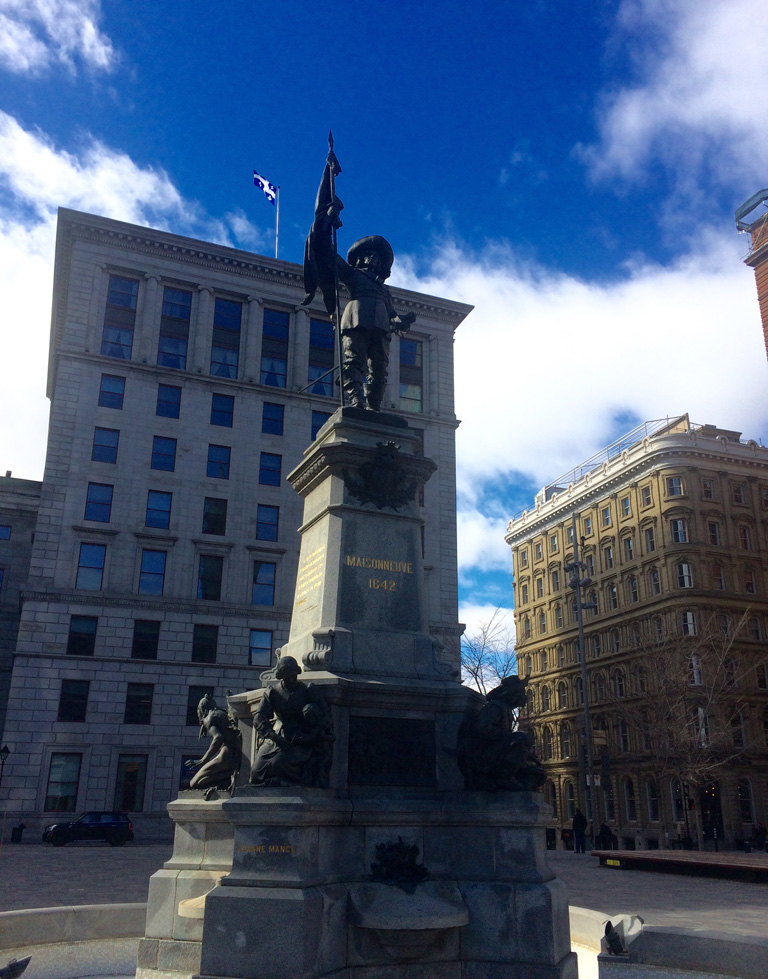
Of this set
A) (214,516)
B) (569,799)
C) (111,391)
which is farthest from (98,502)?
(569,799)

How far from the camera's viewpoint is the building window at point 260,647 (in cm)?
4916

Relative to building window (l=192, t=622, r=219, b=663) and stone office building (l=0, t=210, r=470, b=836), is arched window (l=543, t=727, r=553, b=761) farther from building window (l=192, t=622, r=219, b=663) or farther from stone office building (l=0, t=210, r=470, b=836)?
building window (l=192, t=622, r=219, b=663)

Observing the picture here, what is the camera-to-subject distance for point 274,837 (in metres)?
7.89

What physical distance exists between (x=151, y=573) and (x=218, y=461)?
820cm

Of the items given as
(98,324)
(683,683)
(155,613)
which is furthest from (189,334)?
(683,683)

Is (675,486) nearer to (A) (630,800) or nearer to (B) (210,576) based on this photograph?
(A) (630,800)

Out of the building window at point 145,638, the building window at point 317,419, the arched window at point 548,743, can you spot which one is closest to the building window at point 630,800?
the arched window at point 548,743

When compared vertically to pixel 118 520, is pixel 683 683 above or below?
below

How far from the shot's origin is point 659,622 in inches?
2694

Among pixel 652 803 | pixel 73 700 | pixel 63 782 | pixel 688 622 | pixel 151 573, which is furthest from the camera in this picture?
pixel 688 622

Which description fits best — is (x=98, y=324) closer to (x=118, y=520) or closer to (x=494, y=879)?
(x=118, y=520)

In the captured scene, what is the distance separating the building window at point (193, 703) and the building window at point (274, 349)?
19.8 metres

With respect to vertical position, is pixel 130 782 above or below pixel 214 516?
below

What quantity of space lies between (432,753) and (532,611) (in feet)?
272
